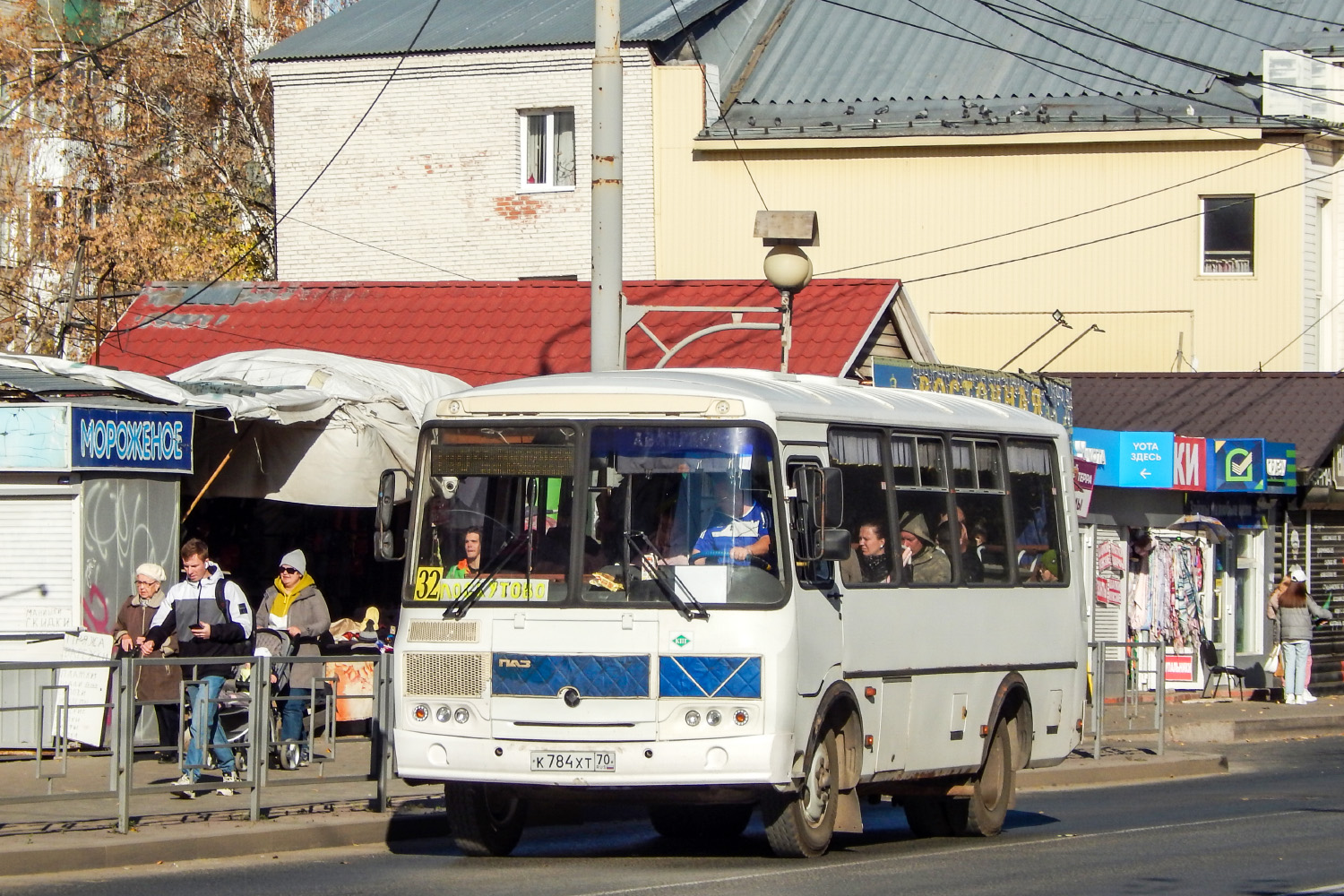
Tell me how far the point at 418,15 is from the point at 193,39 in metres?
6.97

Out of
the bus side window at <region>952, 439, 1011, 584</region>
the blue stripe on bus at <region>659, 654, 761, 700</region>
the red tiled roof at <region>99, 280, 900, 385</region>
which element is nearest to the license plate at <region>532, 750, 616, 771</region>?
the blue stripe on bus at <region>659, 654, 761, 700</region>

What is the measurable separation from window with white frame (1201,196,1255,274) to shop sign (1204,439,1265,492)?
8491 mm

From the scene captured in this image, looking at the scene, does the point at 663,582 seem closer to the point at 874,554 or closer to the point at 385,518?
the point at 385,518

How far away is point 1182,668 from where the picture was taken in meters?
28.7

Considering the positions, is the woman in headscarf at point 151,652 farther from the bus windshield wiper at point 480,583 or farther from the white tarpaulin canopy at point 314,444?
the bus windshield wiper at point 480,583

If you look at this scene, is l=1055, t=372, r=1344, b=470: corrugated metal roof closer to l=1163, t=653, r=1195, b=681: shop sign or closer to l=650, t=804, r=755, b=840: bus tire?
l=1163, t=653, r=1195, b=681: shop sign

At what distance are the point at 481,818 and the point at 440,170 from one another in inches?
1117

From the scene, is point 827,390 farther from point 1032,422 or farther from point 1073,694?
point 1073,694

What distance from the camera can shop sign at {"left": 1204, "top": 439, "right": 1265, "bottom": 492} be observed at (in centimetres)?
2820

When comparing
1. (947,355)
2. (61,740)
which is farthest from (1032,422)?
(947,355)

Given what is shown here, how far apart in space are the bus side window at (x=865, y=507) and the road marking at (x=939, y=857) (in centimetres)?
160

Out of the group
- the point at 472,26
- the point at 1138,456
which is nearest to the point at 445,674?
the point at 1138,456

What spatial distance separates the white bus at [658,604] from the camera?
10711 mm

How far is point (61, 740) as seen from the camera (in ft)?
37.7
